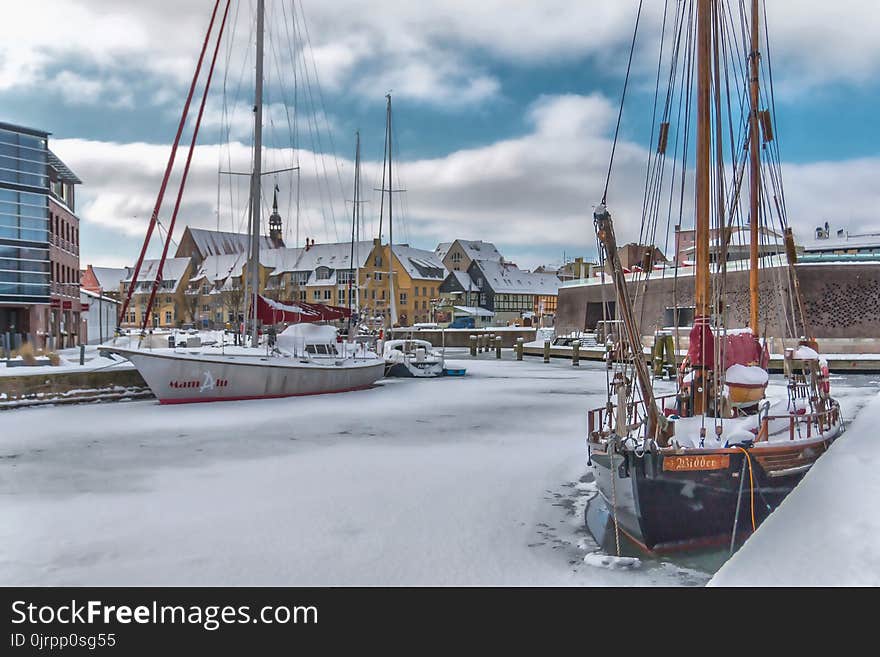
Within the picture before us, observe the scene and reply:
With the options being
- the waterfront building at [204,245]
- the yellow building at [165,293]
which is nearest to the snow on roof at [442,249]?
the waterfront building at [204,245]

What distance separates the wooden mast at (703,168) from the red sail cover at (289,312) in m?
19.7

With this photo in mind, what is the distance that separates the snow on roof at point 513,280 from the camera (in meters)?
106

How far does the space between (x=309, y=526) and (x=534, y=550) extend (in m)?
3.35

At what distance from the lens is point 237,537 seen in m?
10.3

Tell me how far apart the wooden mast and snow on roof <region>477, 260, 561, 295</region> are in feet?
301

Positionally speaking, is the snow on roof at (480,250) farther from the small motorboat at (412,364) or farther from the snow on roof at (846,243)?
the small motorboat at (412,364)

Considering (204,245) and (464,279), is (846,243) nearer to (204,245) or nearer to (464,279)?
(464,279)

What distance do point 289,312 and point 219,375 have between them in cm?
541

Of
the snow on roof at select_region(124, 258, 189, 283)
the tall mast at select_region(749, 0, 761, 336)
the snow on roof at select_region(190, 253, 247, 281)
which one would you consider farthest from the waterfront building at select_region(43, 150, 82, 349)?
the snow on roof at select_region(124, 258, 189, 283)

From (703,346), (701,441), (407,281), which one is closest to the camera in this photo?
(701,441)

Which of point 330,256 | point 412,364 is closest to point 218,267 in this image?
point 330,256

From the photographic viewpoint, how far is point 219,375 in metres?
25.7
